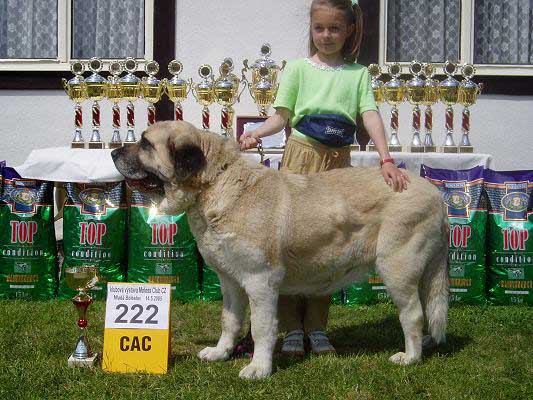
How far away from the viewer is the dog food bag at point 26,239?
18.6 feet

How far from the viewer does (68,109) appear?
7.71m

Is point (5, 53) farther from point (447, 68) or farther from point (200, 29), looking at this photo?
point (447, 68)

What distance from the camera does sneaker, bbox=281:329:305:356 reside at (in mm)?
4438

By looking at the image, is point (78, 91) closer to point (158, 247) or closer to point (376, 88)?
point (158, 247)

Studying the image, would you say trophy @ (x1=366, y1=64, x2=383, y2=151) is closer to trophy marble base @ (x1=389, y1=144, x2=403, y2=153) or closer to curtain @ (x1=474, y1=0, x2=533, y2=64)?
trophy marble base @ (x1=389, y1=144, x2=403, y2=153)

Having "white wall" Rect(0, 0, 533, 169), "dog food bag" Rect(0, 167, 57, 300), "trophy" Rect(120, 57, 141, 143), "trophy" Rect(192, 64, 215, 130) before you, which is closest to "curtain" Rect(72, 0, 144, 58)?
"white wall" Rect(0, 0, 533, 169)

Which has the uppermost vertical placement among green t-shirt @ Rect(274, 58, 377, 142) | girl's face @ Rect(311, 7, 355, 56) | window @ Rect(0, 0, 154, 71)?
window @ Rect(0, 0, 154, 71)

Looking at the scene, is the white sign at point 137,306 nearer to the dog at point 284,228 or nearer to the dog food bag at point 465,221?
the dog at point 284,228

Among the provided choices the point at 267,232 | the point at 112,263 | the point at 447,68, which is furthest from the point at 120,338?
the point at 447,68

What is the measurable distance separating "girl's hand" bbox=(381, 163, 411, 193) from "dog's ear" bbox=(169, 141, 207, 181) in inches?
40.2

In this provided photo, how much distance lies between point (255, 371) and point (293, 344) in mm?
594

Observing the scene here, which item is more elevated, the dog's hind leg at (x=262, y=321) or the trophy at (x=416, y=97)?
the trophy at (x=416, y=97)

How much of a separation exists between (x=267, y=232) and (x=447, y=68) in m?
3.65

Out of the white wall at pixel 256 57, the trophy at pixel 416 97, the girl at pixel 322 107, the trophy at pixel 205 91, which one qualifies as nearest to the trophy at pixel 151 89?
the trophy at pixel 205 91
